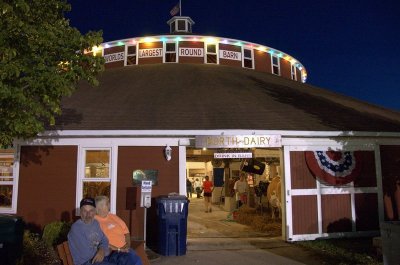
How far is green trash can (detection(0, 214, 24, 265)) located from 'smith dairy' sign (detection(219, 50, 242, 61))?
47.2 ft

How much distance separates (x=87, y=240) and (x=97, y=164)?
5743mm

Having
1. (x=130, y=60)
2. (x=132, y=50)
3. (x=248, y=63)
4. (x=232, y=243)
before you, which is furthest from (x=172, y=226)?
(x=248, y=63)

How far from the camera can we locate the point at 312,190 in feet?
36.5

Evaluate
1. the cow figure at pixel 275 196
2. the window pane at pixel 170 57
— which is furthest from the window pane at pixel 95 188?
the window pane at pixel 170 57

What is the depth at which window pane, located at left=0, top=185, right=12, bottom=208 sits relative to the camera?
1098cm

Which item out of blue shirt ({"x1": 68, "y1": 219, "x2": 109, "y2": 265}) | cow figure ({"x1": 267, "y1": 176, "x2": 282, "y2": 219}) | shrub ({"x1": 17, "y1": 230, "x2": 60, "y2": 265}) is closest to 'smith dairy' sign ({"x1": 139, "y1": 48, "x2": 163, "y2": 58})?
cow figure ({"x1": 267, "y1": 176, "x2": 282, "y2": 219})

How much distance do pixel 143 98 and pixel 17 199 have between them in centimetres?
504

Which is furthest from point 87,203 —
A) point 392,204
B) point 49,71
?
point 392,204

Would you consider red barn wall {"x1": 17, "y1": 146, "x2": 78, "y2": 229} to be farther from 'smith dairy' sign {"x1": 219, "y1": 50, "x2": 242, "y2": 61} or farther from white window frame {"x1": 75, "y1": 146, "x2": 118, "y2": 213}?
'smith dairy' sign {"x1": 219, "y1": 50, "x2": 242, "y2": 61}

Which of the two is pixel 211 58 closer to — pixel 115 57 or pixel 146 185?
pixel 115 57

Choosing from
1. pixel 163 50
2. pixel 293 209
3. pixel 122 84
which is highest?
pixel 163 50

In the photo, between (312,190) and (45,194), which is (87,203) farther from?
(312,190)

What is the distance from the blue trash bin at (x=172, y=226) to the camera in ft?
30.4

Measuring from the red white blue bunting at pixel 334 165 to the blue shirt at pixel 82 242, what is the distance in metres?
7.24
